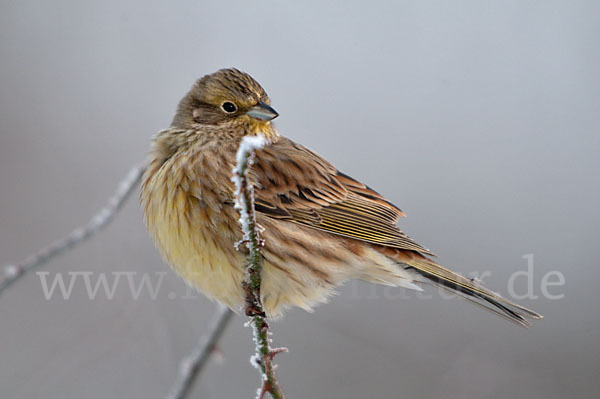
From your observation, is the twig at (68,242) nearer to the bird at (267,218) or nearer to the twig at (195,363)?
the bird at (267,218)

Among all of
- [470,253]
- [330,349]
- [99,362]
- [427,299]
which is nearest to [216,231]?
[99,362]

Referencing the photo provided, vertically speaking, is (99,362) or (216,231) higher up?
(216,231)

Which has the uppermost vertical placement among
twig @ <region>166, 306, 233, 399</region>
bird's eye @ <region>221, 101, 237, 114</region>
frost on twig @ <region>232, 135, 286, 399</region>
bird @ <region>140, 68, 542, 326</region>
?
bird's eye @ <region>221, 101, 237, 114</region>

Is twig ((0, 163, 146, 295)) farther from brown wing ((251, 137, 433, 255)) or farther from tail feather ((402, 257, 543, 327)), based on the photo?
tail feather ((402, 257, 543, 327))

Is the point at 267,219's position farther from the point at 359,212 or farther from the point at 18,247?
the point at 18,247

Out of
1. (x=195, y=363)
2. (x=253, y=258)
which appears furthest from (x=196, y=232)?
(x=253, y=258)

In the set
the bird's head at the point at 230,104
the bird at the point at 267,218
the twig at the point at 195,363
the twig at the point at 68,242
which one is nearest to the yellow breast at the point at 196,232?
the bird at the point at 267,218

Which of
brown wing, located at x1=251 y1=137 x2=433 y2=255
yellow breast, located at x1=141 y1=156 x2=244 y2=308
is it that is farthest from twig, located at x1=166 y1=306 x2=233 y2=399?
brown wing, located at x1=251 y1=137 x2=433 y2=255
